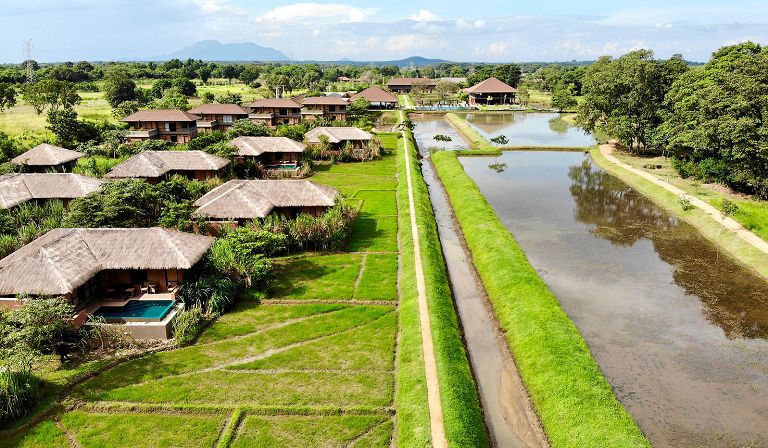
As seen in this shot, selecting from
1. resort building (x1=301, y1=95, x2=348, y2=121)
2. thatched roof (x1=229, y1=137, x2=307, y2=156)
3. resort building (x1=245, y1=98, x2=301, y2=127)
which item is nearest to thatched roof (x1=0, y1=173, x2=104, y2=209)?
thatched roof (x1=229, y1=137, x2=307, y2=156)

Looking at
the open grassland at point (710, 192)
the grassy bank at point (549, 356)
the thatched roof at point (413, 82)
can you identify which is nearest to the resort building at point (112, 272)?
the grassy bank at point (549, 356)

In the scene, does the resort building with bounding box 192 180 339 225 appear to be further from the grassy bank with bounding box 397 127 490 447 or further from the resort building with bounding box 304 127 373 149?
the resort building with bounding box 304 127 373 149

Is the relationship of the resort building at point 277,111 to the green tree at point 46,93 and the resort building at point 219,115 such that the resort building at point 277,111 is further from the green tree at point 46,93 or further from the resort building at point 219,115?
the green tree at point 46,93

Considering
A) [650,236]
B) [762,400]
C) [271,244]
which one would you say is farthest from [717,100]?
[271,244]

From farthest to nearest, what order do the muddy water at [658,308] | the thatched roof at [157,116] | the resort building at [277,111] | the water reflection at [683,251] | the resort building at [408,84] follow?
1. the resort building at [408,84]
2. the resort building at [277,111]
3. the thatched roof at [157,116]
4. the water reflection at [683,251]
5. the muddy water at [658,308]

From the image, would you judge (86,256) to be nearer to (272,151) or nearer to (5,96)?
(272,151)

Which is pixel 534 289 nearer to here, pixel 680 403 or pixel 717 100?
pixel 680 403
